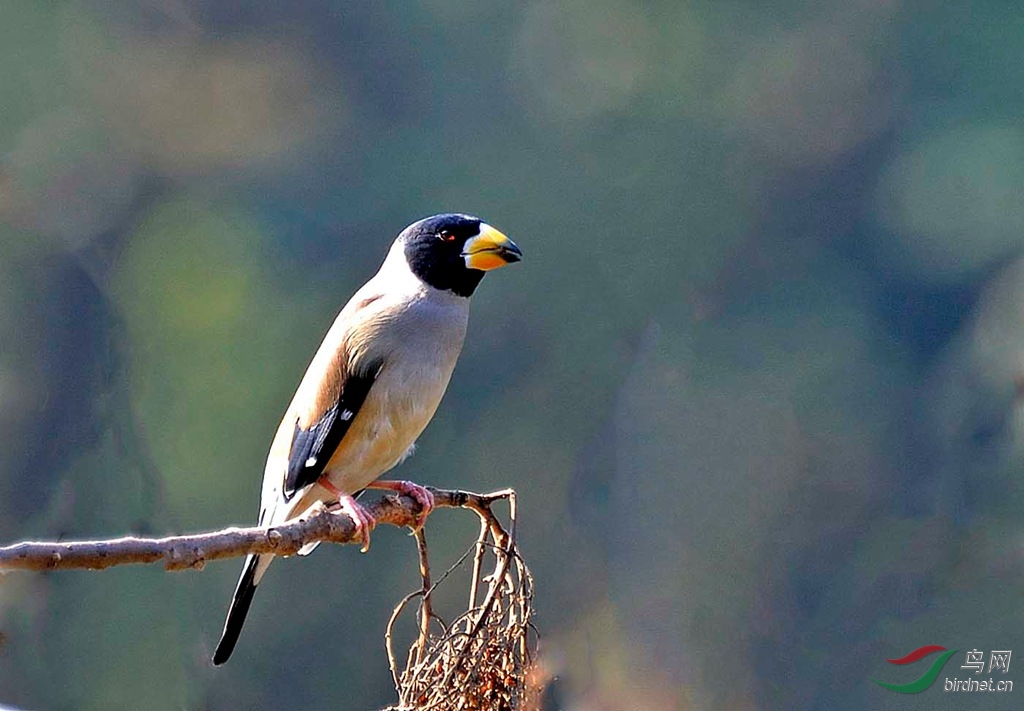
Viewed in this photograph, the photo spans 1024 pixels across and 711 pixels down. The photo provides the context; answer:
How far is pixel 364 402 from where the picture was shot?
212 cm

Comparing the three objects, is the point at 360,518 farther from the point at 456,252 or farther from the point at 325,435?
the point at 456,252

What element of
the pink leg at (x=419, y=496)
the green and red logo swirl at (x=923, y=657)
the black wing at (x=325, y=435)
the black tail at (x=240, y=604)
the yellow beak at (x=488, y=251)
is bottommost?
the green and red logo swirl at (x=923, y=657)

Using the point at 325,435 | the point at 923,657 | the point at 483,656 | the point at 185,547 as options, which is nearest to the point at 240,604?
the point at 325,435

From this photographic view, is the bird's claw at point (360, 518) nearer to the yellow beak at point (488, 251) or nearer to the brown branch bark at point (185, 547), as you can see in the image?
the brown branch bark at point (185, 547)

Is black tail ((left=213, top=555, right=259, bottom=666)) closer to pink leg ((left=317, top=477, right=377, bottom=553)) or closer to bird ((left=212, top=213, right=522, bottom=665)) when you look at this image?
bird ((left=212, top=213, right=522, bottom=665))

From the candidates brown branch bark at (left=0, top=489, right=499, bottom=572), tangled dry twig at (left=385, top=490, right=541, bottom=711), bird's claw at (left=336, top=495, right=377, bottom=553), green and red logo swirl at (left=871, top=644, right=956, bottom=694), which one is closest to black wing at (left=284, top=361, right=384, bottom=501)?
bird's claw at (left=336, top=495, right=377, bottom=553)

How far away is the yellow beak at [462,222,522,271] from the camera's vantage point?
2248 mm

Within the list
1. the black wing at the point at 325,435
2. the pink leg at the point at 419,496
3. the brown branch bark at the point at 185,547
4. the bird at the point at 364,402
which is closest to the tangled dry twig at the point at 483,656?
the brown branch bark at the point at 185,547

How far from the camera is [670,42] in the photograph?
22.2 ft

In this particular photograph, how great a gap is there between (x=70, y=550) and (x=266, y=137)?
5.49m

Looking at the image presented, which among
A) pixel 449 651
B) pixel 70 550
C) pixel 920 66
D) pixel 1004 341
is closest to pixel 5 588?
pixel 449 651

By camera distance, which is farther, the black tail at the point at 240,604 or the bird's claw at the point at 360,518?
the black tail at the point at 240,604

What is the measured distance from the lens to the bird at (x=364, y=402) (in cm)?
211

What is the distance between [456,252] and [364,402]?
0.34 metres
